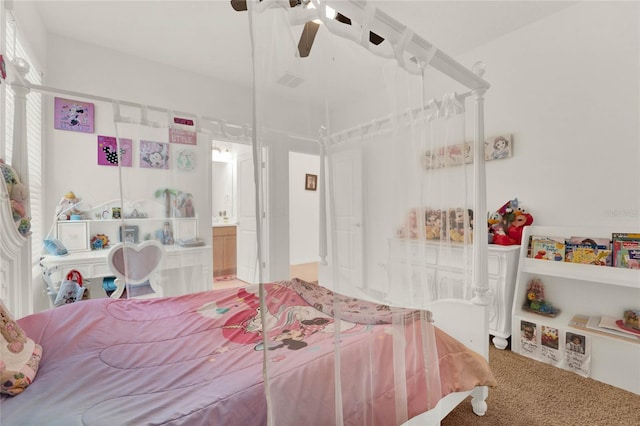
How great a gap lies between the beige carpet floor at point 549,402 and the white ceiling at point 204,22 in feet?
9.10

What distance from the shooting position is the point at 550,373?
1949mm

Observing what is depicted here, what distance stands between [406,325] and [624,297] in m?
2.08

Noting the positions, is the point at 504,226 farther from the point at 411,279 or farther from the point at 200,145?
the point at 200,145

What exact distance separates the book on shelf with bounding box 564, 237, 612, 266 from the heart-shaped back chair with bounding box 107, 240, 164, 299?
3.00 metres

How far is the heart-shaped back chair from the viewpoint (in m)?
1.89

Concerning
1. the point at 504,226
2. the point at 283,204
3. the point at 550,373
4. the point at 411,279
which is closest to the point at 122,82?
the point at 283,204

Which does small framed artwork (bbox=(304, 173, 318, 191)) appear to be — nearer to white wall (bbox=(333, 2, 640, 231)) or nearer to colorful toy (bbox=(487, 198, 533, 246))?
white wall (bbox=(333, 2, 640, 231))

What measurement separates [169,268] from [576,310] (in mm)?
3118

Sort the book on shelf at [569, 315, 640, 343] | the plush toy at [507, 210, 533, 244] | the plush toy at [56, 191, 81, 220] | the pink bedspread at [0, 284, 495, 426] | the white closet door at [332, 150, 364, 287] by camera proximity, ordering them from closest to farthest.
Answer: the pink bedspread at [0, 284, 495, 426], the white closet door at [332, 150, 364, 287], the book on shelf at [569, 315, 640, 343], the plush toy at [507, 210, 533, 244], the plush toy at [56, 191, 81, 220]

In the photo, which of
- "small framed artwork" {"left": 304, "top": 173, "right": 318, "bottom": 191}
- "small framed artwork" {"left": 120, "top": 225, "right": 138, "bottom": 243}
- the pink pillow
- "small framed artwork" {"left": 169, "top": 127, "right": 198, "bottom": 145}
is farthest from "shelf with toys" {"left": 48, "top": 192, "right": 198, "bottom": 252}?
"small framed artwork" {"left": 304, "top": 173, "right": 318, "bottom": 191}

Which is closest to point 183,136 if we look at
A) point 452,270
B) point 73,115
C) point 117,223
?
point 117,223

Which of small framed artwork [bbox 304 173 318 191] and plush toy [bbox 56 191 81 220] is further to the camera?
plush toy [bbox 56 191 81 220]

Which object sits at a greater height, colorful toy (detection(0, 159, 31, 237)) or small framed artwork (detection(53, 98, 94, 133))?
small framed artwork (detection(53, 98, 94, 133))

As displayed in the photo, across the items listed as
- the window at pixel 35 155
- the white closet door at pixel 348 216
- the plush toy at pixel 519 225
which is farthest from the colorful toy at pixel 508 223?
the window at pixel 35 155
